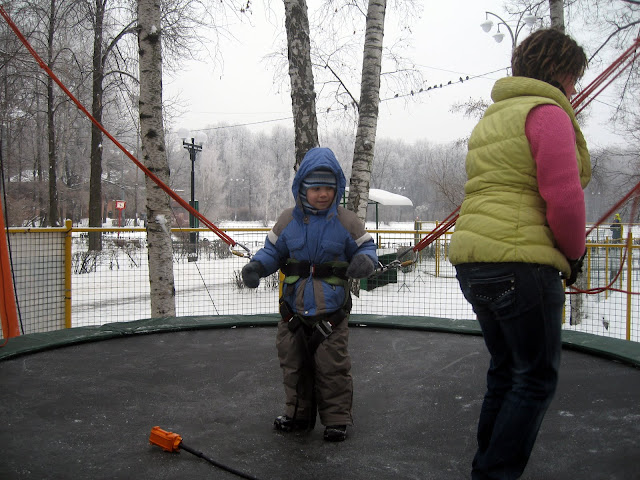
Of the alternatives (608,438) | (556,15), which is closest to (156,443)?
(608,438)

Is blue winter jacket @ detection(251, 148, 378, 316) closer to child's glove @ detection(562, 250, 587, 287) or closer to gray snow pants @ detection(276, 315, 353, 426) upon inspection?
gray snow pants @ detection(276, 315, 353, 426)

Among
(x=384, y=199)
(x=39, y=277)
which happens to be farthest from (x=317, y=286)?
(x=384, y=199)

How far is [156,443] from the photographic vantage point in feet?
5.45

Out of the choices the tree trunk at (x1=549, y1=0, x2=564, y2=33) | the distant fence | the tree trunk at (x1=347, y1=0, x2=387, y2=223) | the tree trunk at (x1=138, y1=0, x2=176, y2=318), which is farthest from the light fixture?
the tree trunk at (x1=138, y1=0, x2=176, y2=318)

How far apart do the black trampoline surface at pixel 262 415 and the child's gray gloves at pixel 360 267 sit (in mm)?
548

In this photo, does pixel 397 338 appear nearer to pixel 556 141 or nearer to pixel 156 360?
pixel 156 360

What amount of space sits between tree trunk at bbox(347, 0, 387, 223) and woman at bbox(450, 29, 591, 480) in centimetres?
473

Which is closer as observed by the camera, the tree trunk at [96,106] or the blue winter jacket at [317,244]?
the blue winter jacket at [317,244]

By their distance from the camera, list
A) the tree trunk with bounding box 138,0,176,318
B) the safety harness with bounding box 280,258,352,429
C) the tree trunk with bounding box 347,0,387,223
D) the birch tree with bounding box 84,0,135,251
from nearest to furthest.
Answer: the safety harness with bounding box 280,258,352,429, the tree trunk with bounding box 138,0,176,318, the tree trunk with bounding box 347,0,387,223, the birch tree with bounding box 84,0,135,251

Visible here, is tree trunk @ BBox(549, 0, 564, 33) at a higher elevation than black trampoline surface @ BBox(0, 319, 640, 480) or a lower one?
higher

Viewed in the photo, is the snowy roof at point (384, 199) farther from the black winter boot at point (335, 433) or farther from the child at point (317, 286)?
the black winter boot at point (335, 433)

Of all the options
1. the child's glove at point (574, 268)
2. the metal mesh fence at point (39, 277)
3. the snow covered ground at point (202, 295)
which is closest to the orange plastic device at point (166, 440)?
the child's glove at point (574, 268)

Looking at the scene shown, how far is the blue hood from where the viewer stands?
1.89 metres

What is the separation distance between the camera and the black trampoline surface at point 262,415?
153 cm
